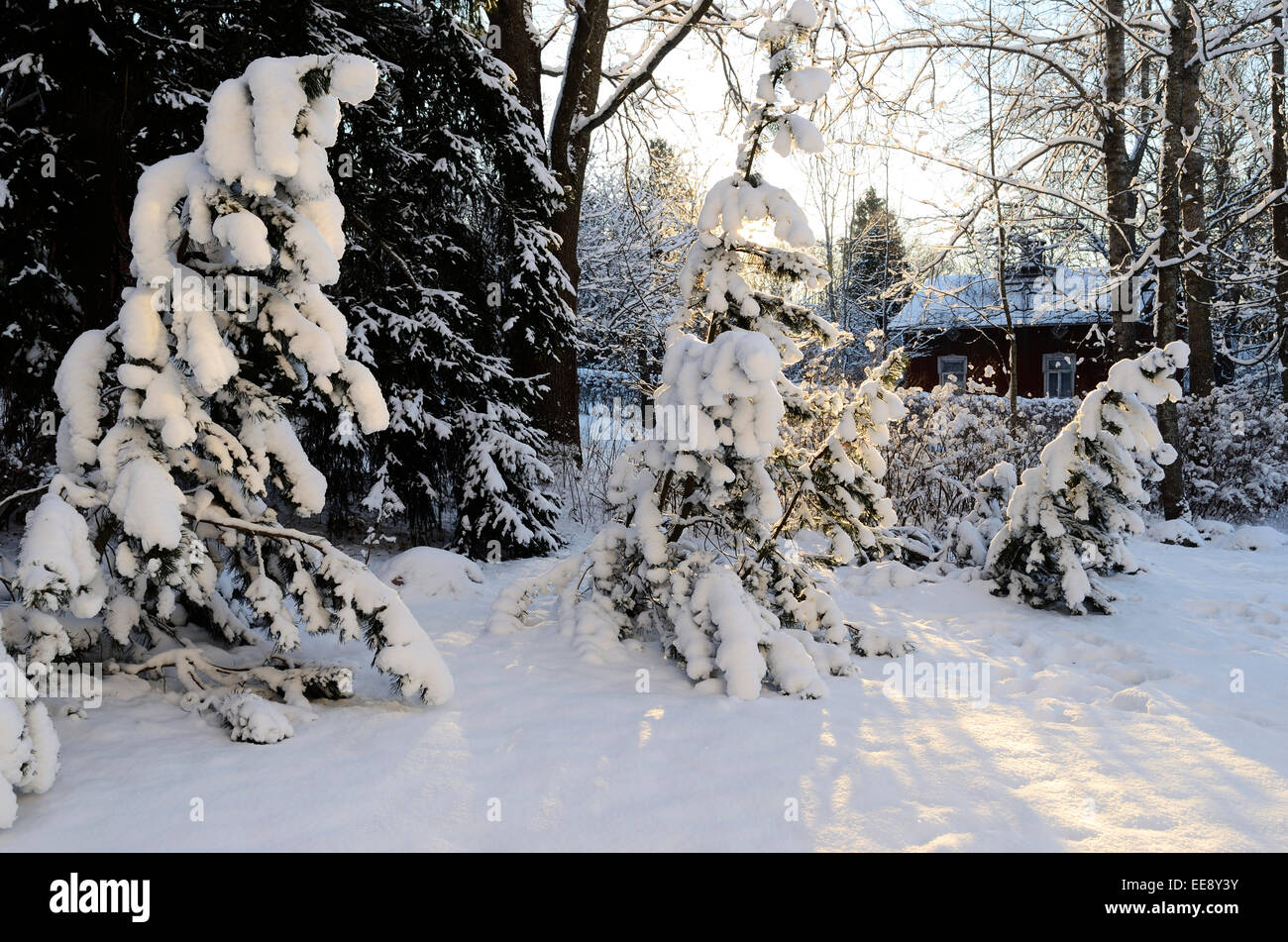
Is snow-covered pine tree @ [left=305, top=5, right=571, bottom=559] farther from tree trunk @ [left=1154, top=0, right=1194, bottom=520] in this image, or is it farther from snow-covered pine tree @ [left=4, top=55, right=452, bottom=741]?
tree trunk @ [left=1154, top=0, right=1194, bottom=520]

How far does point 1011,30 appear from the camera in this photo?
9.69m

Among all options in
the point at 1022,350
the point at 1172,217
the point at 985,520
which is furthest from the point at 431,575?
the point at 1022,350

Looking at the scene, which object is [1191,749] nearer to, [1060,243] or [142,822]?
[142,822]

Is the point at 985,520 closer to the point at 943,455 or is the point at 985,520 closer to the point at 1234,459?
the point at 943,455

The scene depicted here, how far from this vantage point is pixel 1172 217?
842cm

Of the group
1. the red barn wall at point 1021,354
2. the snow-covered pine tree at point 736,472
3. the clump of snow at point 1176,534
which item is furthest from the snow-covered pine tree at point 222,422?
the red barn wall at point 1021,354

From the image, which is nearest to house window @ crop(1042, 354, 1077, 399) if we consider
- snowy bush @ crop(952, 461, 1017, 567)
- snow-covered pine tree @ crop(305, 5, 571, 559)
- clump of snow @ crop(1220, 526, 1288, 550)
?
clump of snow @ crop(1220, 526, 1288, 550)

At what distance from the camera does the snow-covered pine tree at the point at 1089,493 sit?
4824 mm

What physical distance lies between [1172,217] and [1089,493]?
17.4 feet

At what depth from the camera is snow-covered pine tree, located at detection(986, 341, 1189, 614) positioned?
482 cm

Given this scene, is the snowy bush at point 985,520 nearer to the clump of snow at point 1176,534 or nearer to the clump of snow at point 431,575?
the clump of snow at point 1176,534

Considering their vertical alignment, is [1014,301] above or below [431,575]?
above

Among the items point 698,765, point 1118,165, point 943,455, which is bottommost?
point 698,765

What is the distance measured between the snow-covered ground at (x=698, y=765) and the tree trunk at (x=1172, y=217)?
5249 millimetres
